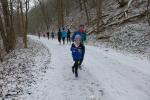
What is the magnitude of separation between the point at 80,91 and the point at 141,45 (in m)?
11.4

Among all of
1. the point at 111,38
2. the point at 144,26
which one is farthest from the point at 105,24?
the point at 144,26

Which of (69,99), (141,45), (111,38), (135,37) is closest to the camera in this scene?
(69,99)

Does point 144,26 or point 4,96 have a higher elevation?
point 144,26

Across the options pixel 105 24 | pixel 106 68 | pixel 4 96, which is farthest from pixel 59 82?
pixel 105 24

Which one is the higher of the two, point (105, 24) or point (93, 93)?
point (105, 24)

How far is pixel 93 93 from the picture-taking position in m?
7.65

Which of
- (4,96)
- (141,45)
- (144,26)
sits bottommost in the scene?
(4,96)

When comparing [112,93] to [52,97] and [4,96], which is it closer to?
[52,97]

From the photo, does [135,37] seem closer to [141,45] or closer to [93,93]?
[141,45]

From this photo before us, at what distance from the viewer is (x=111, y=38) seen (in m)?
24.0

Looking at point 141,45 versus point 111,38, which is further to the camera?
point 111,38

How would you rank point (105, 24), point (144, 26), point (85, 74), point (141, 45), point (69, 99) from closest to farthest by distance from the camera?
point (69, 99) < point (85, 74) < point (141, 45) < point (144, 26) < point (105, 24)

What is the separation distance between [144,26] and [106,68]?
11.8m

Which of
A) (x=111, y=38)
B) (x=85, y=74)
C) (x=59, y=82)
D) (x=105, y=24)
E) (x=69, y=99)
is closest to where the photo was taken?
(x=69, y=99)
